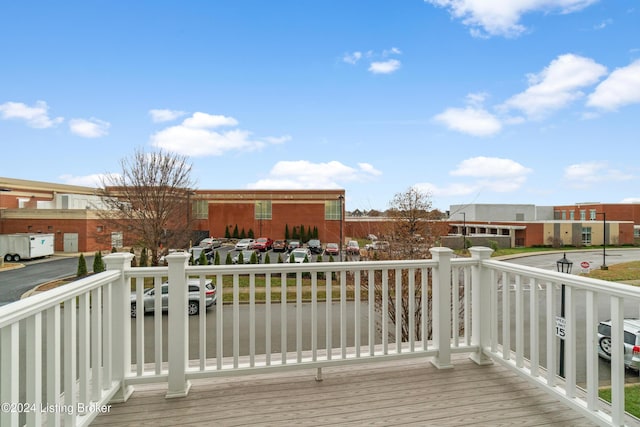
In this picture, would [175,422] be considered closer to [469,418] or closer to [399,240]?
[469,418]

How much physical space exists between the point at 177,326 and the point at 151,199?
1512cm

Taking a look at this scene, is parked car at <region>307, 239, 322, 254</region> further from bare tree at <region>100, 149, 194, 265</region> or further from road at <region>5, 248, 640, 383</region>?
bare tree at <region>100, 149, 194, 265</region>

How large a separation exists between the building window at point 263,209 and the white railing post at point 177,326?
3184cm

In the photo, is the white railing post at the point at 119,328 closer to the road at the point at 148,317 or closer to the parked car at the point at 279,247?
the road at the point at 148,317

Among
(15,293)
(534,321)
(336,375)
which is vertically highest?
(534,321)

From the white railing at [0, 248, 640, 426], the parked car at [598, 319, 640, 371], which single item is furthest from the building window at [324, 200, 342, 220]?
the white railing at [0, 248, 640, 426]

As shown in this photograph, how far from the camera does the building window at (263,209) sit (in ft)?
111

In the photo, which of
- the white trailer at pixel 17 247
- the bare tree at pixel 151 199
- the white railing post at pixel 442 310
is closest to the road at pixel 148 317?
the white trailer at pixel 17 247

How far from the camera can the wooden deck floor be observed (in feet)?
6.28

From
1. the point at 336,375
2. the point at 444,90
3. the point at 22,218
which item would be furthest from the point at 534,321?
the point at 22,218

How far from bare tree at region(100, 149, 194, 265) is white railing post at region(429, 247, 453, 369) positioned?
A: 14.6 meters

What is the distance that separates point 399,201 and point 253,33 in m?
6.58

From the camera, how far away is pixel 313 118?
14.8 metres

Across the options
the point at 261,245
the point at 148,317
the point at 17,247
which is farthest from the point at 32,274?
the point at 261,245
